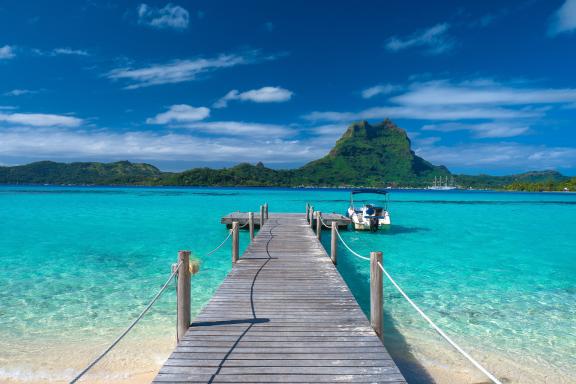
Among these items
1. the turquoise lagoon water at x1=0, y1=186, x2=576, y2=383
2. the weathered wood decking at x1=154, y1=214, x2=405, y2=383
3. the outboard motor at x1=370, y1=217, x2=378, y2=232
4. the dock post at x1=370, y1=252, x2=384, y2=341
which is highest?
the dock post at x1=370, y1=252, x2=384, y2=341

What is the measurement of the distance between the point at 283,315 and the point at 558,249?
70.7ft

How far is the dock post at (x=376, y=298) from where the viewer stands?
6.19m

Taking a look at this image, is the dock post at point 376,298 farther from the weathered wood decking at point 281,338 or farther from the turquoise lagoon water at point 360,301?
the turquoise lagoon water at point 360,301

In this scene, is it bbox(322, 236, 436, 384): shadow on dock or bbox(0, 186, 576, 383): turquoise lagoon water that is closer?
bbox(322, 236, 436, 384): shadow on dock


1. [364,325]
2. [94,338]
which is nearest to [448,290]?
[364,325]

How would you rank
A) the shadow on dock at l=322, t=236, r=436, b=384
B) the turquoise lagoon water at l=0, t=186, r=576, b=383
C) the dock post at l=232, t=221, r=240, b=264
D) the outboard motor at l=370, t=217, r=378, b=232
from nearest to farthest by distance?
1. the shadow on dock at l=322, t=236, r=436, b=384
2. the turquoise lagoon water at l=0, t=186, r=576, b=383
3. the dock post at l=232, t=221, r=240, b=264
4. the outboard motor at l=370, t=217, r=378, b=232

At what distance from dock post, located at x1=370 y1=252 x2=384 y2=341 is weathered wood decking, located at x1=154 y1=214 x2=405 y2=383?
174 mm

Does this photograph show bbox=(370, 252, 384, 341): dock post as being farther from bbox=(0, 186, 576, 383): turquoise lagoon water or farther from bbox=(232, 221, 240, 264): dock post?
bbox=(232, 221, 240, 264): dock post

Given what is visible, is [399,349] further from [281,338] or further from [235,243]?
[235,243]

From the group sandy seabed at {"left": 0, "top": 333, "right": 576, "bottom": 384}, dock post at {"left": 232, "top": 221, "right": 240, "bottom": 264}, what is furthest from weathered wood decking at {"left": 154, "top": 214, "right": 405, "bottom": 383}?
dock post at {"left": 232, "top": 221, "right": 240, "bottom": 264}

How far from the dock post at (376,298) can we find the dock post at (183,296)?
3017mm

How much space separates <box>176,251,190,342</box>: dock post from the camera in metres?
6.05

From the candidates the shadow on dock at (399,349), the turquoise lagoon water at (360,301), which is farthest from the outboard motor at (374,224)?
the shadow on dock at (399,349)

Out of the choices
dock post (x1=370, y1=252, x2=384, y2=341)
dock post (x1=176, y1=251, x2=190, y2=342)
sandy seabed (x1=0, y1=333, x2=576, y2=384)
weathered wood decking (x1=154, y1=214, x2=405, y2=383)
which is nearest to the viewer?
weathered wood decking (x1=154, y1=214, x2=405, y2=383)
